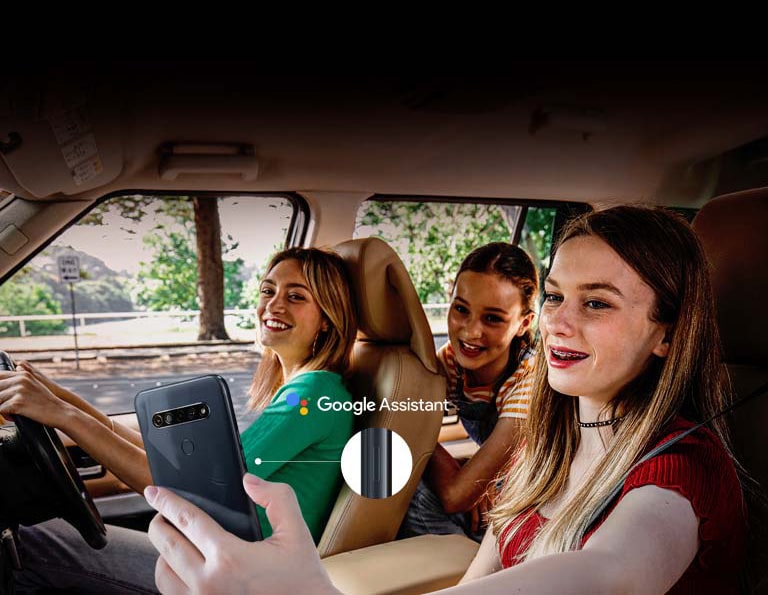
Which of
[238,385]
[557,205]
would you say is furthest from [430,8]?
[238,385]

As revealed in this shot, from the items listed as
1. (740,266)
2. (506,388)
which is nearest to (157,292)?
(506,388)

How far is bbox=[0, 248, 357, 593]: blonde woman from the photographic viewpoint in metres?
0.88

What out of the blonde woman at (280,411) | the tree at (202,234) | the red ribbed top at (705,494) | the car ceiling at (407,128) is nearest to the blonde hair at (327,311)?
the blonde woman at (280,411)

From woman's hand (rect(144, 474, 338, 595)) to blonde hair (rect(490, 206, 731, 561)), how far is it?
35 centimetres

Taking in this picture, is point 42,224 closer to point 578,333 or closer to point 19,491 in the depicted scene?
point 19,491

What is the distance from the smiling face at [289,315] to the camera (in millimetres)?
1065

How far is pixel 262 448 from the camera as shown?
87 centimetres

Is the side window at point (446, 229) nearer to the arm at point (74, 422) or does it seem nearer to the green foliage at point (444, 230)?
the green foliage at point (444, 230)

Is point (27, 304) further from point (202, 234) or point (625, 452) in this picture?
point (625, 452)

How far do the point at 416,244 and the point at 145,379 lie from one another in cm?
46

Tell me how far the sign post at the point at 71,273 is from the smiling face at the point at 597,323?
0.73 meters

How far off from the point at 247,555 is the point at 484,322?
0.61m

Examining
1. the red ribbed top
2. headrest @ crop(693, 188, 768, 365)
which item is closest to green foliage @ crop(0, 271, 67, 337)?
the red ribbed top

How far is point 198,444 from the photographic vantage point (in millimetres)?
705
